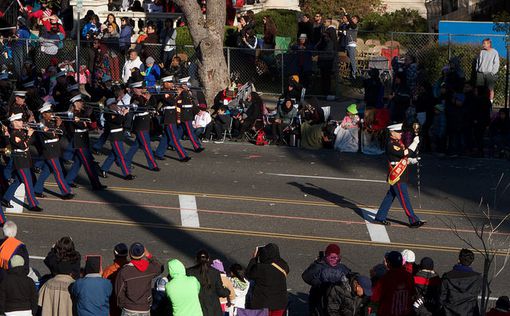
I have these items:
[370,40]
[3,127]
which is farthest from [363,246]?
[370,40]

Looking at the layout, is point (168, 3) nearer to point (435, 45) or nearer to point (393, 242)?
point (435, 45)

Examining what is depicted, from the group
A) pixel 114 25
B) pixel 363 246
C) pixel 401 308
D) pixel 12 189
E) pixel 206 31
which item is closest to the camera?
pixel 401 308

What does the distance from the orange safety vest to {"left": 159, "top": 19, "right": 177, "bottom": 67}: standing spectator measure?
55.1ft

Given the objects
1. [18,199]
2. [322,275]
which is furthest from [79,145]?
[322,275]

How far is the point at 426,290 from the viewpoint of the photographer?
1483 centimetres

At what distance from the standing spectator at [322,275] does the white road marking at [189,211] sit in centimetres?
561

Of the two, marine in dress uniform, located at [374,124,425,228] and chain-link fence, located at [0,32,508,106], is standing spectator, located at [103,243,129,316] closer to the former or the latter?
marine in dress uniform, located at [374,124,425,228]

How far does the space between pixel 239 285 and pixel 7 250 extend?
9.73 ft

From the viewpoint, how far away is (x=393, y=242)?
19.6m

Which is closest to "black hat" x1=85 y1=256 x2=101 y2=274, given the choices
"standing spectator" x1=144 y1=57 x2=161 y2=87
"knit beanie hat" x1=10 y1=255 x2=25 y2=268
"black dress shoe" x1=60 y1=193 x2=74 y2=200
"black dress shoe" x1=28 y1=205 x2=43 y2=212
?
"knit beanie hat" x1=10 y1=255 x2=25 y2=268

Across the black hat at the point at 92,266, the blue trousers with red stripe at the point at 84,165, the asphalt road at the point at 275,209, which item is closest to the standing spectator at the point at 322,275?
the asphalt road at the point at 275,209

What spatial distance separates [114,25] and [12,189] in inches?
558

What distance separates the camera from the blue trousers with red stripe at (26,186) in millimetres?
20969

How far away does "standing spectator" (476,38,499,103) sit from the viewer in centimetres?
2841
